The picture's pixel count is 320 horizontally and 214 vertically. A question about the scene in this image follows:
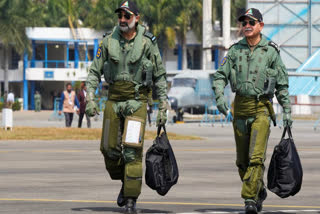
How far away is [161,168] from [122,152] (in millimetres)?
451

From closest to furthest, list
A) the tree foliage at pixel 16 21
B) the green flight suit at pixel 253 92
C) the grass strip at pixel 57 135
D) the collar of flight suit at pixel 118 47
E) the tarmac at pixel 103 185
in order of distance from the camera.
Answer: the green flight suit at pixel 253 92
the collar of flight suit at pixel 118 47
the tarmac at pixel 103 185
the grass strip at pixel 57 135
the tree foliage at pixel 16 21

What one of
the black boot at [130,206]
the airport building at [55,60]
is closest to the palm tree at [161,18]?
the airport building at [55,60]

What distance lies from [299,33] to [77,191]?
52.3 m

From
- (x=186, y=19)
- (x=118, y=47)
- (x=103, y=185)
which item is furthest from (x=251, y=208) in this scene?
(x=186, y=19)

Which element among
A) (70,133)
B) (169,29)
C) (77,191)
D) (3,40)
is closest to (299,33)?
(169,29)

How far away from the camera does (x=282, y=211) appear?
10000 millimetres

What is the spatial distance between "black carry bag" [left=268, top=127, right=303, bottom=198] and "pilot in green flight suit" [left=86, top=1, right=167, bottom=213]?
50.1 inches

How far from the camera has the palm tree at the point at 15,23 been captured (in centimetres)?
7788

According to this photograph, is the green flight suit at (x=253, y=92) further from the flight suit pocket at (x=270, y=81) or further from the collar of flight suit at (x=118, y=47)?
the collar of flight suit at (x=118, y=47)

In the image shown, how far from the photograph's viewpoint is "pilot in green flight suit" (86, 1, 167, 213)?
394 inches

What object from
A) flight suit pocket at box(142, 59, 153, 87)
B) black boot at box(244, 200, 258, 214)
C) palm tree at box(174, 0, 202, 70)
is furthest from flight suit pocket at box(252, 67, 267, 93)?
palm tree at box(174, 0, 202, 70)

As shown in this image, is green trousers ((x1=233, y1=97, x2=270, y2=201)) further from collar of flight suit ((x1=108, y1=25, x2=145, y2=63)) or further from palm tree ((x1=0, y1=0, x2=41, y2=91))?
palm tree ((x1=0, y1=0, x2=41, y2=91))

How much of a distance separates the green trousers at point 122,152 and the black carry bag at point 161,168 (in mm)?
119

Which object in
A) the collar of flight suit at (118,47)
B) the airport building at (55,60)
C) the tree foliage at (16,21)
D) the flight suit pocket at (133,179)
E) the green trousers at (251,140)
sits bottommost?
the flight suit pocket at (133,179)
